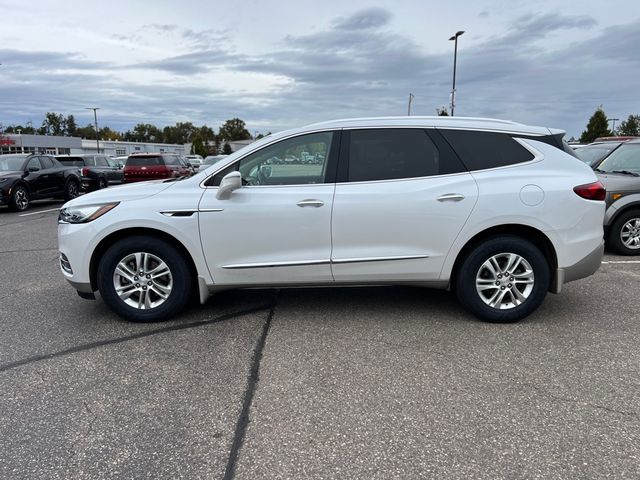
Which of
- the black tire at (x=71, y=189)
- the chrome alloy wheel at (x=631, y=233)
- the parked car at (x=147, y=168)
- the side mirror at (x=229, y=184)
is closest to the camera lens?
the side mirror at (x=229, y=184)

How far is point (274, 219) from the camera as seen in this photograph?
4.28 meters

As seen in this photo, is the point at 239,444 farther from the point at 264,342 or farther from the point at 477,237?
the point at 477,237

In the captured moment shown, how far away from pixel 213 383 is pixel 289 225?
1.50 metres

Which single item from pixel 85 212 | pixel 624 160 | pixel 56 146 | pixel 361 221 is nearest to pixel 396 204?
pixel 361 221

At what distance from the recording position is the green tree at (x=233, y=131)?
122125 mm

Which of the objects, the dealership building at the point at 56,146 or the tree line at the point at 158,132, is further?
the tree line at the point at 158,132

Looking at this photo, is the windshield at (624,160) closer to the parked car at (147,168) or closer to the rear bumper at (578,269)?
the rear bumper at (578,269)

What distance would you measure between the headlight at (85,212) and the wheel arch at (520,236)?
3.14 meters

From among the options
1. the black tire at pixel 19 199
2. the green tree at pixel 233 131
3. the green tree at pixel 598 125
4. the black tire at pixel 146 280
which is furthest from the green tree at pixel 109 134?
the black tire at pixel 146 280

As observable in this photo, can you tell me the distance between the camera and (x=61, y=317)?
189 inches

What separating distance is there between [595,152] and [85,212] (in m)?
8.64

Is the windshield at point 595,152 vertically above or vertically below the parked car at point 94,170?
above

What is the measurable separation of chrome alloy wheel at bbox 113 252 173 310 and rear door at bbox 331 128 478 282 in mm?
1565

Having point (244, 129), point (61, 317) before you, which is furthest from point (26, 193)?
point (244, 129)
